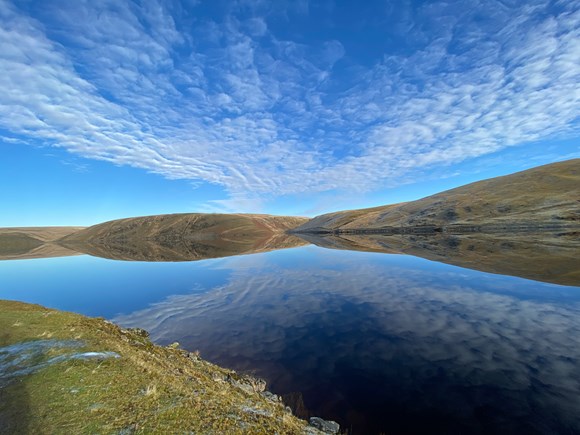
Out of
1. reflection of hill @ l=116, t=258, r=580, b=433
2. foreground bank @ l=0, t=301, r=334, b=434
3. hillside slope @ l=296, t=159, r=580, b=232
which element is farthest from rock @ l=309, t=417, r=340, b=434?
hillside slope @ l=296, t=159, r=580, b=232

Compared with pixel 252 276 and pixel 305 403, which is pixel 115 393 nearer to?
pixel 305 403

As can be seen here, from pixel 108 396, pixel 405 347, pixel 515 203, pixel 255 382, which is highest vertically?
pixel 515 203

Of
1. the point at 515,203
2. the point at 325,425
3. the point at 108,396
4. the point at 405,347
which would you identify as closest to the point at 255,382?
the point at 325,425

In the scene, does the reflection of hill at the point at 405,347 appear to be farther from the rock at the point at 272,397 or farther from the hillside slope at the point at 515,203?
the hillside slope at the point at 515,203

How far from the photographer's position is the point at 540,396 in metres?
14.0

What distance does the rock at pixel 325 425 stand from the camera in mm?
11508

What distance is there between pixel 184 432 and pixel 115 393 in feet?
10.7

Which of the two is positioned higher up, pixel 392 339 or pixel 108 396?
pixel 108 396

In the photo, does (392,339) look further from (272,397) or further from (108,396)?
(108,396)

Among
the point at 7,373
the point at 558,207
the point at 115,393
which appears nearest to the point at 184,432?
the point at 115,393

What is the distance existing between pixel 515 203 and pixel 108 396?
17902 cm

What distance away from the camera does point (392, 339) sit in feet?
72.5

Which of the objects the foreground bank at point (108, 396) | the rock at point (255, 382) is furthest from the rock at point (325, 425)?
the rock at point (255, 382)

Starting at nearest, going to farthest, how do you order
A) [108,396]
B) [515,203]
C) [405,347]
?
[108,396] < [405,347] < [515,203]
